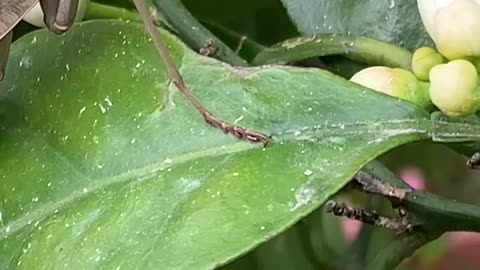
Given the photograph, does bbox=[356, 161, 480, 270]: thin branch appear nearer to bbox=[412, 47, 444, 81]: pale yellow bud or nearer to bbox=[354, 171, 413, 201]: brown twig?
bbox=[354, 171, 413, 201]: brown twig

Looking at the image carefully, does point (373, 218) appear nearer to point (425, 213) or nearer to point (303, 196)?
point (425, 213)

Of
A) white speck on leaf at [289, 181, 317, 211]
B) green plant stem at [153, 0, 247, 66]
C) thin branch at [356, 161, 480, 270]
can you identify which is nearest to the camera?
white speck on leaf at [289, 181, 317, 211]

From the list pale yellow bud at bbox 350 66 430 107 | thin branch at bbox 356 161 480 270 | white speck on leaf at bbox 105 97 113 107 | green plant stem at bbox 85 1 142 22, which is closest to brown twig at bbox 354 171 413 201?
thin branch at bbox 356 161 480 270

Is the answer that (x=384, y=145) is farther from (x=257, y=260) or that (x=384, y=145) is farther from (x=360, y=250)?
(x=360, y=250)

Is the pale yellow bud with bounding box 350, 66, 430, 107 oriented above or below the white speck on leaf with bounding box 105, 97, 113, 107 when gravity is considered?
above

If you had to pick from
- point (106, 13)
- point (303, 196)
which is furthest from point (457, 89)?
point (106, 13)
